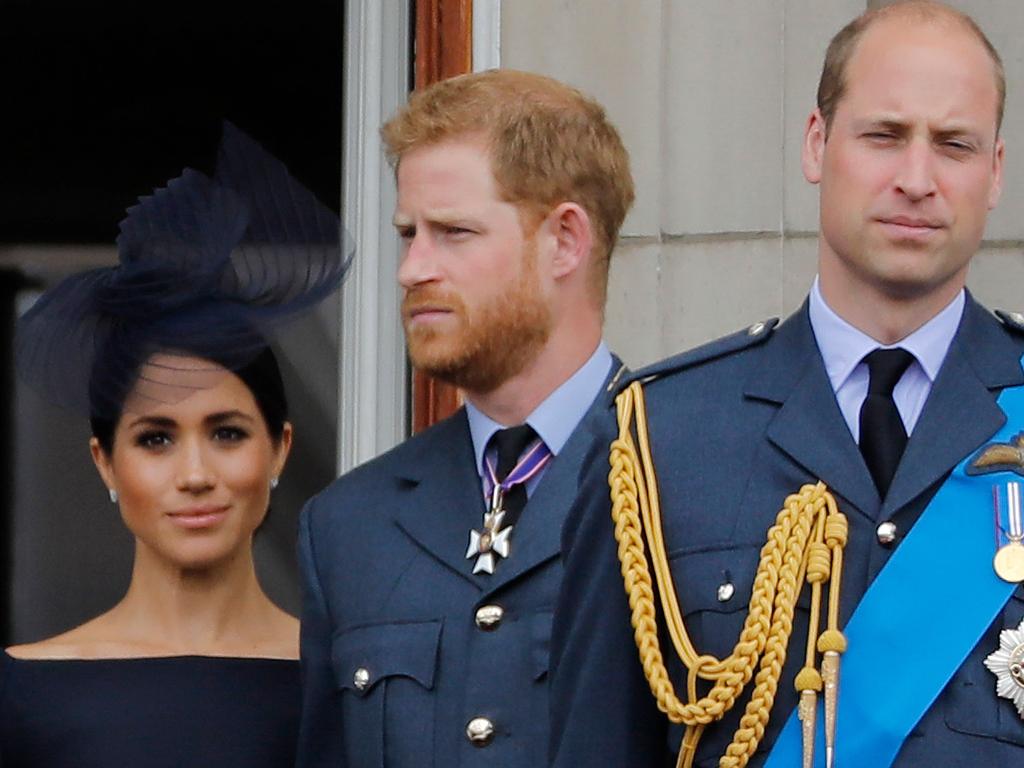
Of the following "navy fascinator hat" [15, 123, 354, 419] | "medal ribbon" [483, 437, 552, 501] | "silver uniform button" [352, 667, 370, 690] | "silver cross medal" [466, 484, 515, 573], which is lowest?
"silver uniform button" [352, 667, 370, 690]

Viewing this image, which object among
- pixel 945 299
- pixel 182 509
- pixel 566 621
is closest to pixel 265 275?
pixel 182 509

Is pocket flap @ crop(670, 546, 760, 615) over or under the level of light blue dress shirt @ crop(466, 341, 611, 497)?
under

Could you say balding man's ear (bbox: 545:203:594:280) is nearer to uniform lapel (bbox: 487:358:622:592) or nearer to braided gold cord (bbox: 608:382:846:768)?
uniform lapel (bbox: 487:358:622:592)

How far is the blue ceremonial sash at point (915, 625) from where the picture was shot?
2895 mm

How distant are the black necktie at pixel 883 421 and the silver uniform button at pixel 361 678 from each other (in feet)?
3.23

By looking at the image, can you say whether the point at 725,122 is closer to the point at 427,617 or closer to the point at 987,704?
the point at 427,617

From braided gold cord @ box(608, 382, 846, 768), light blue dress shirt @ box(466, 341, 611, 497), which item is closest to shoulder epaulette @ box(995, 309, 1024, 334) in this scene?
braided gold cord @ box(608, 382, 846, 768)

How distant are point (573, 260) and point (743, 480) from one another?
872mm

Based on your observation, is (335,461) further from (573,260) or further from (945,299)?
(945,299)

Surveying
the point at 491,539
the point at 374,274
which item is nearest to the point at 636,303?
the point at 374,274

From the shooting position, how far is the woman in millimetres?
4078

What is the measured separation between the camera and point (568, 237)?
387 centimetres

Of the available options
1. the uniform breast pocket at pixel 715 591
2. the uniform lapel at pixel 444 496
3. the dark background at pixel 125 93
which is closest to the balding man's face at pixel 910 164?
the uniform breast pocket at pixel 715 591

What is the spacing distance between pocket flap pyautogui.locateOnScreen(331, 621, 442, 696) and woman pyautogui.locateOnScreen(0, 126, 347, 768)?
1.25 ft
